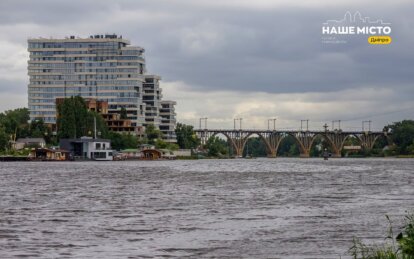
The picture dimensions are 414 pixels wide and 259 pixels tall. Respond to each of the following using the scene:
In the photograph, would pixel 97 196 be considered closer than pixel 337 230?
No

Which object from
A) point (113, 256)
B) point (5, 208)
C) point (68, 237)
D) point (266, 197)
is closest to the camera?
point (113, 256)

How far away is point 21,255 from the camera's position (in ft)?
106

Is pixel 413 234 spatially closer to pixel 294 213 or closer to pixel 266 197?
pixel 294 213

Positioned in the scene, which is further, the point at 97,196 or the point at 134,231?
the point at 97,196

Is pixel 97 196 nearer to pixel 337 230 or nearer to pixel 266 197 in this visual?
pixel 266 197

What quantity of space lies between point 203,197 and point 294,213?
17.0m

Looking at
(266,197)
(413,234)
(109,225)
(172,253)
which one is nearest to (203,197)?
(266,197)

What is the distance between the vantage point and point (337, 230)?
134ft

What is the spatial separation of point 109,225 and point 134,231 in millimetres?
3250

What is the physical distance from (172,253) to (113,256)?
248 centimetres

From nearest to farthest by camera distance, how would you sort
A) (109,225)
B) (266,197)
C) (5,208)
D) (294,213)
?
1. (109,225)
2. (294,213)
3. (5,208)
4. (266,197)

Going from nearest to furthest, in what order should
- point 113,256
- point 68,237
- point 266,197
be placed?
point 113,256
point 68,237
point 266,197

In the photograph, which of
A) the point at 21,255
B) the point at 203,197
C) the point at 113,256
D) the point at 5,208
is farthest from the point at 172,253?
the point at 203,197

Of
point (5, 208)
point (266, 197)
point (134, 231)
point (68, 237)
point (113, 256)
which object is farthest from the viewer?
point (266, 197)
